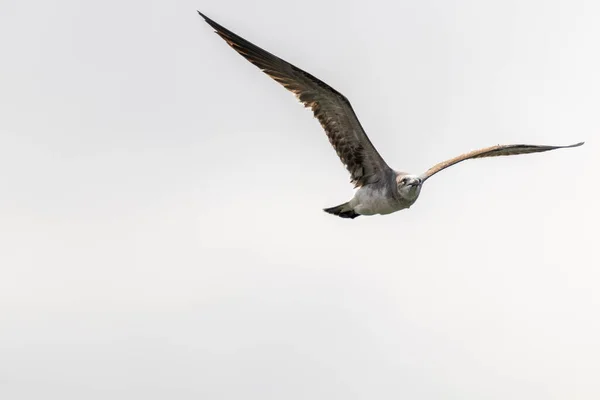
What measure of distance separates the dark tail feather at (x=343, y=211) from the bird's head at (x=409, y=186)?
2.25m

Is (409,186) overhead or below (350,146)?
below

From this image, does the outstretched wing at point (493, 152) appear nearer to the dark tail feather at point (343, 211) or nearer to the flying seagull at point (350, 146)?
the flying seagull at point (350, 146)

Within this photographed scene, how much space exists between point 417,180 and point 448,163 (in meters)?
1.82

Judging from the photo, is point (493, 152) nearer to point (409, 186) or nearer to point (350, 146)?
point (409, 186)

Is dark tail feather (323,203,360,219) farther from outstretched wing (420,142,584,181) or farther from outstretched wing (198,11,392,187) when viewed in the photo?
outstretched wing (420,142,584,181)

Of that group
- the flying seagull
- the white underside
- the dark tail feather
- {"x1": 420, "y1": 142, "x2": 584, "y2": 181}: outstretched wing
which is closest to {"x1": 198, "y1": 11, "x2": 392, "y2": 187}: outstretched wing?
the flying seagull

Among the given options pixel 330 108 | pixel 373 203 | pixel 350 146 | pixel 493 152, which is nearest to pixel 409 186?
pixel 373 203

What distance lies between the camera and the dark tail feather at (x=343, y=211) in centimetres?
3856

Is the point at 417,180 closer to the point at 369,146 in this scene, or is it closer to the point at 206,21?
the point at 369,146

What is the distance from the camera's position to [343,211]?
3875 centimetres

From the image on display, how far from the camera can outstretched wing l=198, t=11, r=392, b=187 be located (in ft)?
112

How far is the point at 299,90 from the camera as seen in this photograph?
116ft

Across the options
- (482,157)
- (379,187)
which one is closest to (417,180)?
(379,187)

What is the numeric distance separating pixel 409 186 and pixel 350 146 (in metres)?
2.19
